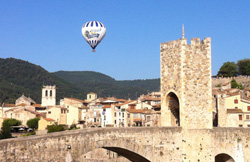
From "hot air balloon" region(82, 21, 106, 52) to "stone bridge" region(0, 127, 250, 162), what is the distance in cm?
1583

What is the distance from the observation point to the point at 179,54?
20781 mm

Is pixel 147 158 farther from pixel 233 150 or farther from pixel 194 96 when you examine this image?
pixel 233 150

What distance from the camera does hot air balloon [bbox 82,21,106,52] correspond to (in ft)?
112

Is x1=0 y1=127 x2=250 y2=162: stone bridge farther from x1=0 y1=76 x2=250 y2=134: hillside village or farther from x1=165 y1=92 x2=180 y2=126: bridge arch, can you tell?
x1=0 y1=76 x2=250 y2=134: hillside village

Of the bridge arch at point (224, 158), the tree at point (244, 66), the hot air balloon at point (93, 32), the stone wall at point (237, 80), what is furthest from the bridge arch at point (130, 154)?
the tree at point (244, 66)

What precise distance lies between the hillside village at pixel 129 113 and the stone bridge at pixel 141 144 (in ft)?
59.0

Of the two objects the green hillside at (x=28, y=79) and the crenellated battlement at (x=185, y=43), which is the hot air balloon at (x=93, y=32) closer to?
the crenellated battlement at (x=185, y=43)

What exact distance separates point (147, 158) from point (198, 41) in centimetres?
709

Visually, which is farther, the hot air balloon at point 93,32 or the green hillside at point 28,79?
the green hillside at point 28,79

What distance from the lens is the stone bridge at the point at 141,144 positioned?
13.5 m

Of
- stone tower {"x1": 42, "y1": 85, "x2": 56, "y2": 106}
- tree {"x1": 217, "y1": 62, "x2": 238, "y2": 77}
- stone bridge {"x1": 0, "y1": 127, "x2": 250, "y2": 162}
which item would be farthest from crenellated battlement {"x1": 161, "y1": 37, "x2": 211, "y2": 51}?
stone tower {"x1": 42, "y1": 85, "x2": 56, "y2": 106}

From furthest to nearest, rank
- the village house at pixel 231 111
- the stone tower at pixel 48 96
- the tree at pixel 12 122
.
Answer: the stone tower at pixel 48 96 < the tree at pixel 12 122 < the village house at pixel 231 111

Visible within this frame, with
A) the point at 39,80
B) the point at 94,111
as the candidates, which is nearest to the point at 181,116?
the point at 94,111

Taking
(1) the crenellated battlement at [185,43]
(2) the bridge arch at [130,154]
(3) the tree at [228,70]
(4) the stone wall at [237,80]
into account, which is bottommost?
(2) the bridge arch at [130,154]
